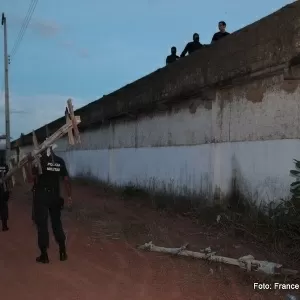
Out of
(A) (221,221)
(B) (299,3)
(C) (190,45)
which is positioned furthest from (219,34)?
(A) (221,221)

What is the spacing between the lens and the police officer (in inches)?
251

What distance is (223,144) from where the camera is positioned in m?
8.72

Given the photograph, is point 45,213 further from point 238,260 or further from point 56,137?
point 238,260

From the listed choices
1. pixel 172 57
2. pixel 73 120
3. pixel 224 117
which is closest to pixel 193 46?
pixel 172 57

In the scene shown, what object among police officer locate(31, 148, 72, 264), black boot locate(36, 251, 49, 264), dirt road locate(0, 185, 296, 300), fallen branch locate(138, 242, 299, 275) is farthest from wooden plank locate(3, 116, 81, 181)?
fallen branch locate(138, 242, 299, 275)

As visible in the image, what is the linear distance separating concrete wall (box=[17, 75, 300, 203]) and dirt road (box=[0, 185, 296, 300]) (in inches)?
49.8

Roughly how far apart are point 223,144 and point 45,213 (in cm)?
386

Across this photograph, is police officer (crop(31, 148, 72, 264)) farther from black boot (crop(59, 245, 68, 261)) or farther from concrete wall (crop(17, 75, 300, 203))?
concrete wall (crop(17, 75, 300, 203))

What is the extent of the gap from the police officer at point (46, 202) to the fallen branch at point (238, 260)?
134cm

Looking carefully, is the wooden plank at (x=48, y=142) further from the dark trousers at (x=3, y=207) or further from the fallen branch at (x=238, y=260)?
the dark trousers at (x=3, y=207)

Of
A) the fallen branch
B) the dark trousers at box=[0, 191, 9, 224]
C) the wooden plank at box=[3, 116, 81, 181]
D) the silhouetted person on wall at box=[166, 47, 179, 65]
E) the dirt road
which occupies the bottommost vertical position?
the dirt road

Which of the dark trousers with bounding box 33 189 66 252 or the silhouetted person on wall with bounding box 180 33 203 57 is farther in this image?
the silhouetted person on wall with bounding box 180 33 203 57

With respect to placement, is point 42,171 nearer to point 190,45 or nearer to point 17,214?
point 17,214

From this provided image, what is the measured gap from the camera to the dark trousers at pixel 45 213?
6.36 metres
